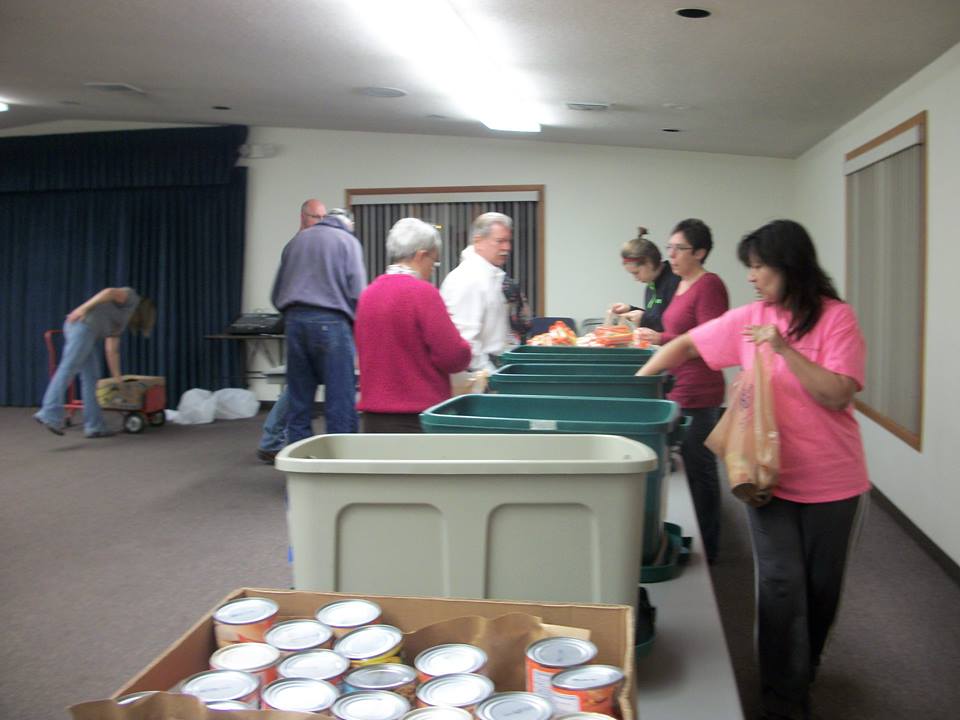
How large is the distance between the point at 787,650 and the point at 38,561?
3.31 meters

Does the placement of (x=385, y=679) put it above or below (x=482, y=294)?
below

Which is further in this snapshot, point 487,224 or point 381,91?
point 381,91

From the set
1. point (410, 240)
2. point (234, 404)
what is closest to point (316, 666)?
point (410, 240)

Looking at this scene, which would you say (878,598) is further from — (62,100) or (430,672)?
(62,100)

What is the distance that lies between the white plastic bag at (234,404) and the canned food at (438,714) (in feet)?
26.1

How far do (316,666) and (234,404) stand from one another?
25.9 ft

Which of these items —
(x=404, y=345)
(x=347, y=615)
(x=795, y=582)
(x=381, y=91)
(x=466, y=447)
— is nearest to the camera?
(x=347, y=615)

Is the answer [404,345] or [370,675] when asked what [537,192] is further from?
[370,675]

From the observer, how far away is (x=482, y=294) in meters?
3.41

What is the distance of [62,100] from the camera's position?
7582 mm

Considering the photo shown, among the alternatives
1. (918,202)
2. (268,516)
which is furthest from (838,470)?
(268,516)

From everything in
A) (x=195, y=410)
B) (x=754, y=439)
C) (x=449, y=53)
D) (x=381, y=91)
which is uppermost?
(x=381, y=91)

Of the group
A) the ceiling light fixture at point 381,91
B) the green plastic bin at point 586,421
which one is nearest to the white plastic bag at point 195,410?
the ceiling light fixture at point 381,91

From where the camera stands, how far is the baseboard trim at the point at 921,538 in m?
3.79
